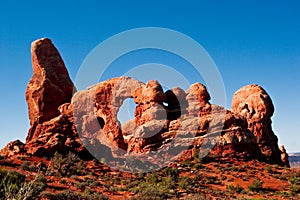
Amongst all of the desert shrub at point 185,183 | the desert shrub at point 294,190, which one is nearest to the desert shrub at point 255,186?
the desert shrub at point 294,190

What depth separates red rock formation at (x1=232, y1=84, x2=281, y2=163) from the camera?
4528 cm

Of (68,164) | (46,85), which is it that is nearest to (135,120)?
(46,85)

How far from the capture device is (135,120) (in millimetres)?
43125

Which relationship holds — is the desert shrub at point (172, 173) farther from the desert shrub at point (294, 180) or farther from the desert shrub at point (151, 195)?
the desert shrub at point (294, 180)

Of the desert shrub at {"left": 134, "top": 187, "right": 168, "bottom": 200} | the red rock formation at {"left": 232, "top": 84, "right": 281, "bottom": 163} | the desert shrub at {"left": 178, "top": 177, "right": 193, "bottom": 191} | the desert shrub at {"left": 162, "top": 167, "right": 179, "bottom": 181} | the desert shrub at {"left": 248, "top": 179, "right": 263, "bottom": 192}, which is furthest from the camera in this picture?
the red rock formation at {"left": 232, "top": 84, "right": 281, "bottom": 163}

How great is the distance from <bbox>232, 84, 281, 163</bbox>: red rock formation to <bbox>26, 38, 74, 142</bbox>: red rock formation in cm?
2596

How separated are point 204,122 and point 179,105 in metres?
4.77

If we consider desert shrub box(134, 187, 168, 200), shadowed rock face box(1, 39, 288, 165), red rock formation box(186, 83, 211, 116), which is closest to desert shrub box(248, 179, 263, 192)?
shadowed rock face box(1, 39, 288, 165)

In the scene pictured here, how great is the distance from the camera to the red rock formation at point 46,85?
44.4 metres

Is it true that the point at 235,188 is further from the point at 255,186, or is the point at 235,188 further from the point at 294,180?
the point at 294,180

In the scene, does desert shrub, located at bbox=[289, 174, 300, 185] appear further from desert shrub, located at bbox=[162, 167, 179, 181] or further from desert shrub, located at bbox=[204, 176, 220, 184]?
desert shrub, located at bbox=[162, 167, 179, 181]

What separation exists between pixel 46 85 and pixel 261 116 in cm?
3045

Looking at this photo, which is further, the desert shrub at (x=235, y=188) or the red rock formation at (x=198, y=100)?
the red rock formation at (x=198, y=100)

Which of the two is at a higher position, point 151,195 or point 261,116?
point 261,116
